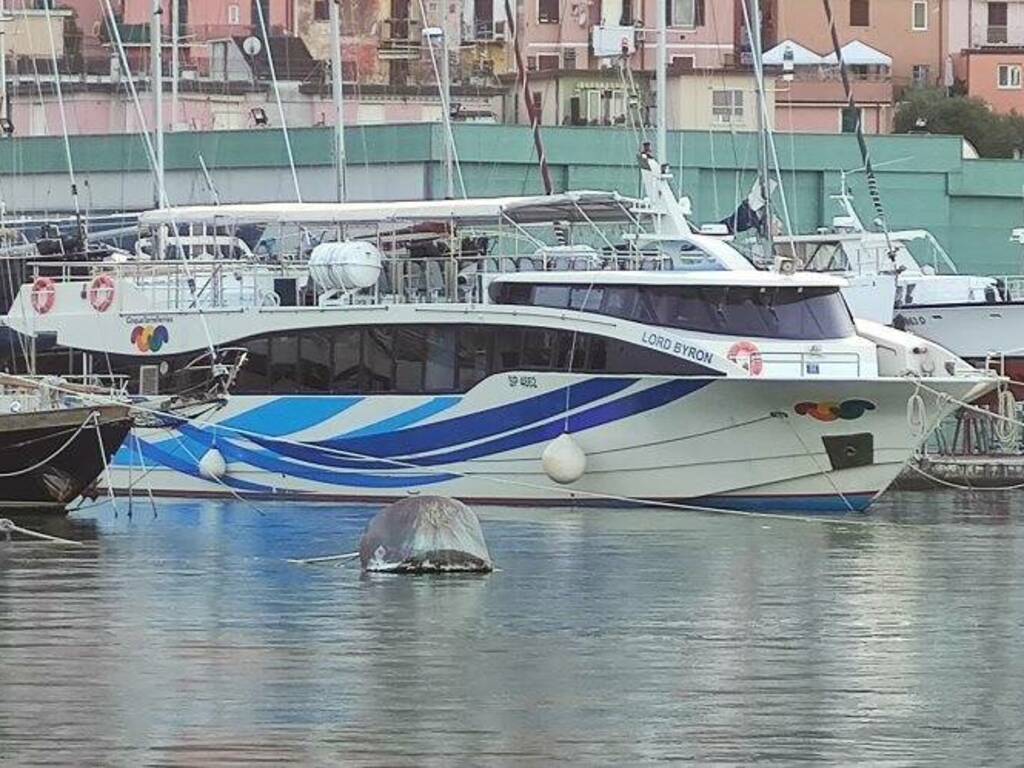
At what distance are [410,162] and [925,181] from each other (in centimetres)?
1279

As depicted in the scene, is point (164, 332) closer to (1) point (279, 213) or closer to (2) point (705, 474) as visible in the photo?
(1) point (279, 213)

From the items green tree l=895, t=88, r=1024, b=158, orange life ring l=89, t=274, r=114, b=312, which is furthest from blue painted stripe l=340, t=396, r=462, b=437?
green tree l=895, t=88, r=1024, b=158

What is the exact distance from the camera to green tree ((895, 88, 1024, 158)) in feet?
315

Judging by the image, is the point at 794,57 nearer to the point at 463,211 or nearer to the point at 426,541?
the point at 463,211

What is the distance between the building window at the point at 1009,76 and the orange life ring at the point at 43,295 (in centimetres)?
6769

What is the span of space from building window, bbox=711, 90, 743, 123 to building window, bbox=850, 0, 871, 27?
2694cm

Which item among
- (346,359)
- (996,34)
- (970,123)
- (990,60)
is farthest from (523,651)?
(996,34)

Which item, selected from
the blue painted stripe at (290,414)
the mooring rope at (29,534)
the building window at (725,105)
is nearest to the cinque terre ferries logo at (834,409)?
the blue painted stripe at (290,414)

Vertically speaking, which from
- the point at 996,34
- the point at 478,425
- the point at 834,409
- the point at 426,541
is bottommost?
the point at 478,425

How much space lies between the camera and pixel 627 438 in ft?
132

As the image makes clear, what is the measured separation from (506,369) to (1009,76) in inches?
2767

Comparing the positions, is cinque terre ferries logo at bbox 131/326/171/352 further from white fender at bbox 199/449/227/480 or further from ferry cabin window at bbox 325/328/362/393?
ferry cabin window at bbox 325/328/362/393

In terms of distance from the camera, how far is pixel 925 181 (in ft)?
231

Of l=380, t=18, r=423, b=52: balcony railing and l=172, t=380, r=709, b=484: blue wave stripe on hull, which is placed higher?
l=380, t=18, r=423, b=52: balcony railing
